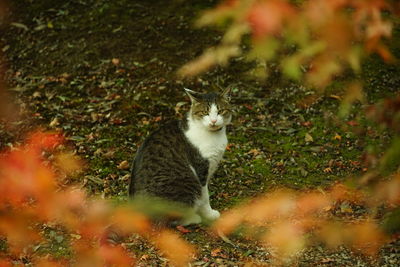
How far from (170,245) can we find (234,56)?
4.41 meters

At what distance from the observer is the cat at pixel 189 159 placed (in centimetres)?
494

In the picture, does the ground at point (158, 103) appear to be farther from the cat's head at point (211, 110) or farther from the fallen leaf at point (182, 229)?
the cat's head at point (211, 110)

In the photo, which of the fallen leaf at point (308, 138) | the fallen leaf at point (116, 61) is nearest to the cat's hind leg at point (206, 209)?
the fallen leaf at point (308, 138)

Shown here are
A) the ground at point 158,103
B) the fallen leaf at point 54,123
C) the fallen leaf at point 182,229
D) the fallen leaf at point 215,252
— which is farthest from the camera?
the fallen leaf at point 54,123

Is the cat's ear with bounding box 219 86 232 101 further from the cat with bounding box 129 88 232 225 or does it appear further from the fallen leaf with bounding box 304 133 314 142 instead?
the fallen leaf with bounding box 304 133 314 142

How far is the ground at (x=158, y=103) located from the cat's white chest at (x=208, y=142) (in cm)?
61

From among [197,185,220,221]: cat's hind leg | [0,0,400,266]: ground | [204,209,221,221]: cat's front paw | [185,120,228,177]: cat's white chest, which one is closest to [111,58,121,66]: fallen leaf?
[0,0,400,266]: ground

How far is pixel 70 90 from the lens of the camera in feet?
26.0

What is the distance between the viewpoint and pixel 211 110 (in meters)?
5.12

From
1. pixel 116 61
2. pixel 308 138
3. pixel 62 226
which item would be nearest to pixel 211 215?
pixel 62 226

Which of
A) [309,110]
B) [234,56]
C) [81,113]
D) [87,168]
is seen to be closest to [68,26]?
[81,113]

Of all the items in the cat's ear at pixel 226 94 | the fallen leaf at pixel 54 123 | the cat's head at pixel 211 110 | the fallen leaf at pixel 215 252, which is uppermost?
the fallen leaf at pixel 54 123

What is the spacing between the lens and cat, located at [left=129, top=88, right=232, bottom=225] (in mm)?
4941

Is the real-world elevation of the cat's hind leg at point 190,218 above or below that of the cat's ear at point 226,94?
below
